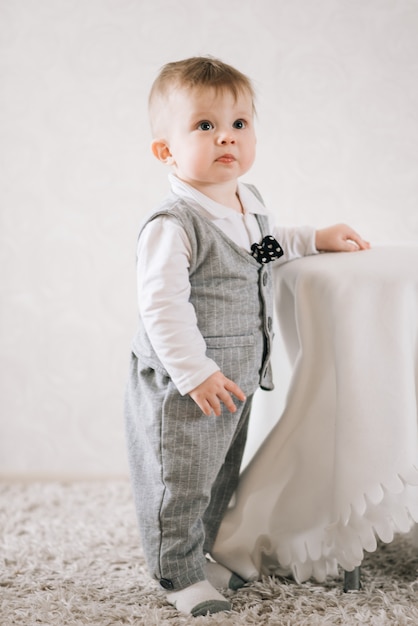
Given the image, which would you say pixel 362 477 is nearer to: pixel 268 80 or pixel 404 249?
pixel 404 249

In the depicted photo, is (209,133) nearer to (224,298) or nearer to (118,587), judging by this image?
(224,298)

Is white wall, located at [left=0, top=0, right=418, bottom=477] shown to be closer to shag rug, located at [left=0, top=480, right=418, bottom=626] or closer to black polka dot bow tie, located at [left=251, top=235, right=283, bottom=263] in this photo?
shag rug, located at [left=0, top=480, right=418, bottom=626]

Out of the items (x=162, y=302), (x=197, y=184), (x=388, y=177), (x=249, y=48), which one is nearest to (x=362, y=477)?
(x=162, y=302)

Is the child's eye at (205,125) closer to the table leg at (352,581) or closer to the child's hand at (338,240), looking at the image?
the child's hand at (338,240)

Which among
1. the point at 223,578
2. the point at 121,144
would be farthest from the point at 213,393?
the point at 121,144

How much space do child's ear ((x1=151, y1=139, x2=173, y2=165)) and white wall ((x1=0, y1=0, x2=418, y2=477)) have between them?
66 centimetres

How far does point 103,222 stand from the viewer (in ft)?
6.48

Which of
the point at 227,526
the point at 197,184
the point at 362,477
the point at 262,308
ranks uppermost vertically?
the point at 197,184

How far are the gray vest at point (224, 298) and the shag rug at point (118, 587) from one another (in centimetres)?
36

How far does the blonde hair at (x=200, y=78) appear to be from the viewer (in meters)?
1.23

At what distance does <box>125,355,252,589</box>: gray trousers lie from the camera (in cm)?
123

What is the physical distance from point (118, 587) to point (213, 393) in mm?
466

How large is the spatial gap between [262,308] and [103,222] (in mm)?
800

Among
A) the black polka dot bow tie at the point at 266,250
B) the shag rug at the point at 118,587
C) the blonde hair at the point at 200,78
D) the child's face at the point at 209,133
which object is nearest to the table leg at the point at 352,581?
the shag rug at the point at 118,587
